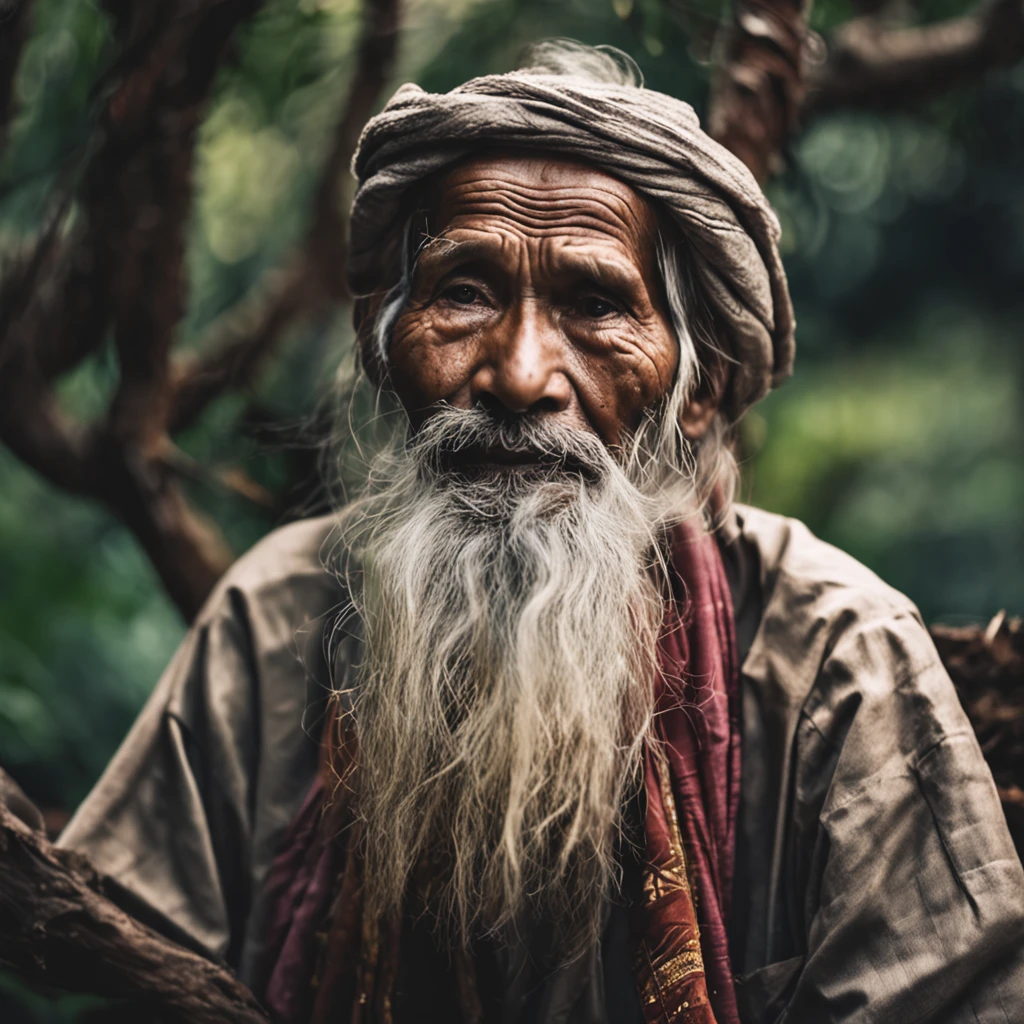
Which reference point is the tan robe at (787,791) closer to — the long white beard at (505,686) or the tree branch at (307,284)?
the long white beard at (505,686)

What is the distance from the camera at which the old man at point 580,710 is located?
5.06 feet

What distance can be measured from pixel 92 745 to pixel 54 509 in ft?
3.26

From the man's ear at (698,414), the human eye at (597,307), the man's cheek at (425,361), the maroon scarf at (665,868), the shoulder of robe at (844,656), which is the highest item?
the human eye at (597,307)

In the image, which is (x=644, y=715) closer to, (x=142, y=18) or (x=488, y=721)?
(x=488, y=721)

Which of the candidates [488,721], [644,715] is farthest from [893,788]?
[488,721]

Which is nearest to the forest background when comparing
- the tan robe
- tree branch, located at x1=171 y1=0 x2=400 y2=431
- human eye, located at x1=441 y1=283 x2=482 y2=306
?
tree branch, located at x1=171 y1=0 x2=400 y2=431

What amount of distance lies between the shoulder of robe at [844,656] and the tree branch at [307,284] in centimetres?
177

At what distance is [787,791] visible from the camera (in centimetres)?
165

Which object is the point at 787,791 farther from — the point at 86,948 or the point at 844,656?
the point at 86,948

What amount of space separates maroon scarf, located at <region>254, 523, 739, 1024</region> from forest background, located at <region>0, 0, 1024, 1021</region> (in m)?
0.68

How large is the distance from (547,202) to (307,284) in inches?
61.7

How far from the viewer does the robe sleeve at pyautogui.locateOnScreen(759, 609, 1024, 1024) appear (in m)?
1.43

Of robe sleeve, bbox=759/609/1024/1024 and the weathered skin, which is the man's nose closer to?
the weathered skin

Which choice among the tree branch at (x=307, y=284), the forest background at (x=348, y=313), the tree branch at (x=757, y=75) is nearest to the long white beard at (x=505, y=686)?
the forest background at (x=348, y=313)
